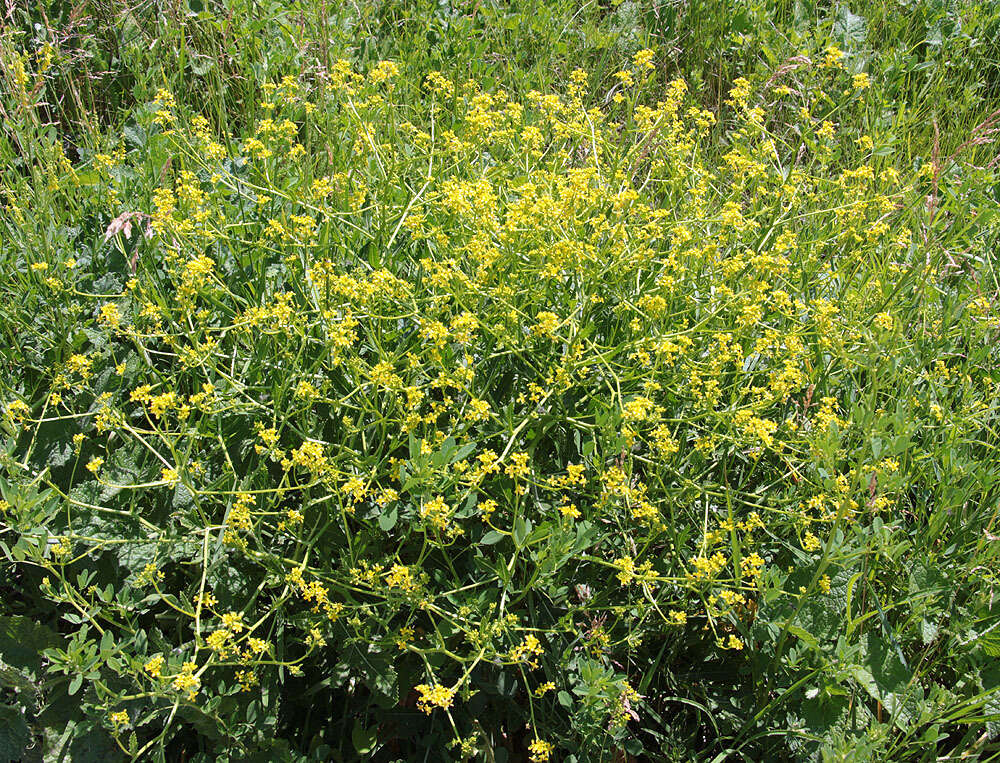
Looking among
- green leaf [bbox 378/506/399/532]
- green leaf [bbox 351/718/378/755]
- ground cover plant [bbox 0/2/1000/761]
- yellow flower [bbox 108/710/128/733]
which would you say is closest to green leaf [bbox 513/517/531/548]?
ground cover plant [bbox 0/2/1000/761]

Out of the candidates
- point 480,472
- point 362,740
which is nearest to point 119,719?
point 362,740

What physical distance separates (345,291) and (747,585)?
1231 millimetres

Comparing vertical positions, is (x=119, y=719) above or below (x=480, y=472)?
below

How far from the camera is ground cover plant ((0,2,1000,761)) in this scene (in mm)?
1940

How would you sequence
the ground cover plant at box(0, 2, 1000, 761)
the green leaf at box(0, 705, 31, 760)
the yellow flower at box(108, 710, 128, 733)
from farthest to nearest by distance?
the green leaf at box(0, 705, 31, 760)
the ground cover plant at box(0, 2, 1000, 761)
the yellow flower at box(108, 710, 128, 733)

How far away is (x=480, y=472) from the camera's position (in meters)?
1.89

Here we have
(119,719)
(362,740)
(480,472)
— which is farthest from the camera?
(362,740)

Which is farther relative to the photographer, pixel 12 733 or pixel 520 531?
pixel 12 733

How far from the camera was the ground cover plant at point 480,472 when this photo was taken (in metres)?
A: 1.94

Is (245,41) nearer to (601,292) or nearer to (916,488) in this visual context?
(601,292)

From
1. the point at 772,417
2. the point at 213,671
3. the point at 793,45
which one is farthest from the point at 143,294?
the point at 793,45

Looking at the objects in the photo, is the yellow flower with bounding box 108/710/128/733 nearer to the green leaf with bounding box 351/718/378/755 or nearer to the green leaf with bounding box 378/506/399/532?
the green leaf with bounding box 351/718/378/755

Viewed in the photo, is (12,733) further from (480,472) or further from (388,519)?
(480,472)

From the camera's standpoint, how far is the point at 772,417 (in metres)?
2.42
